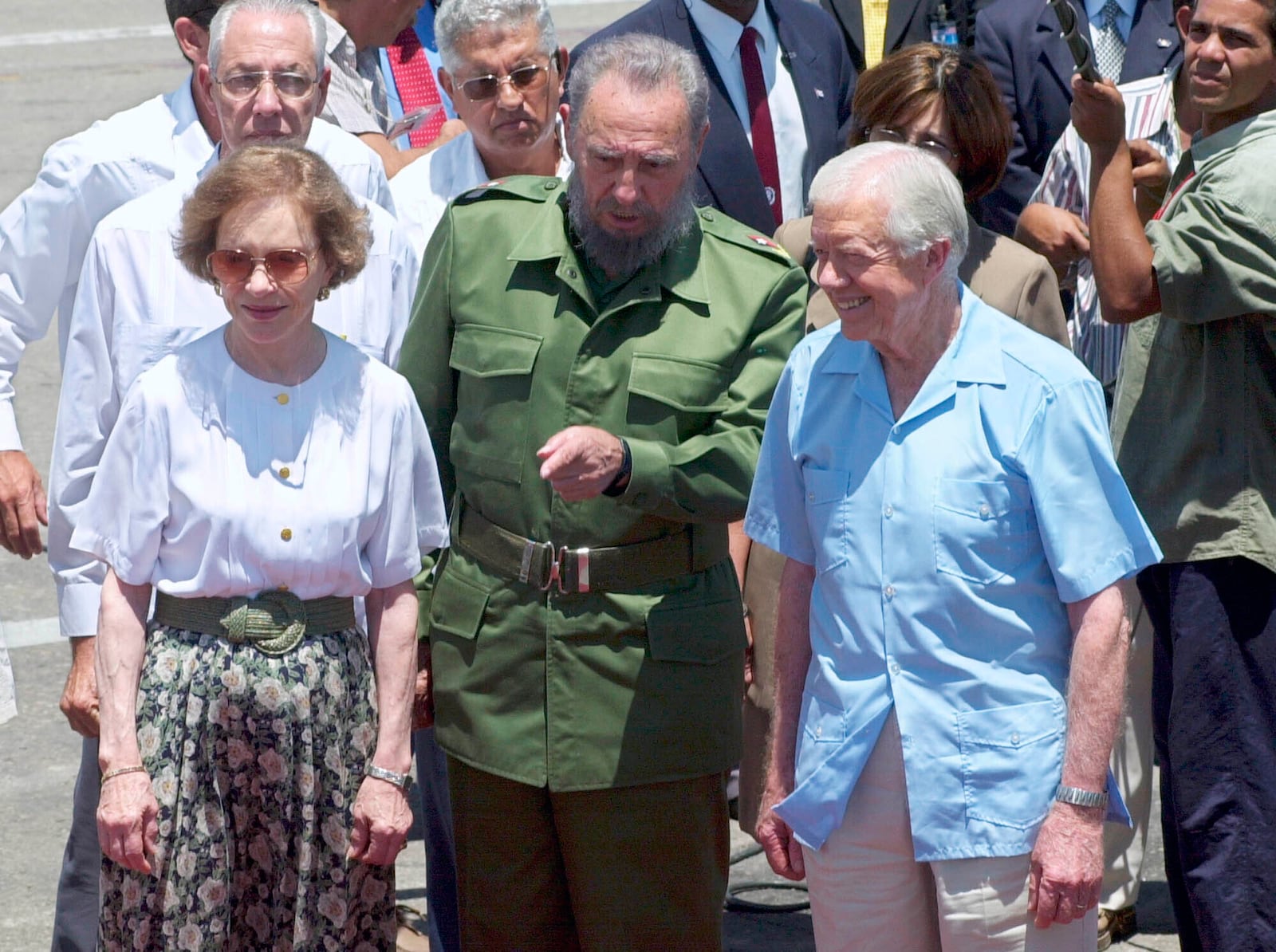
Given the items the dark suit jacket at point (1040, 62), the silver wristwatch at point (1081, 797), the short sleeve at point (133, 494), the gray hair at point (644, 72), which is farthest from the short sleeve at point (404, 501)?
the dark suit jacket at point (1040, 62)

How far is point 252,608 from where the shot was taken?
3.36m

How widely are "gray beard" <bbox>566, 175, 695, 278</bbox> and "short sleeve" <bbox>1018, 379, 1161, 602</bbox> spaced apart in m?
0.87

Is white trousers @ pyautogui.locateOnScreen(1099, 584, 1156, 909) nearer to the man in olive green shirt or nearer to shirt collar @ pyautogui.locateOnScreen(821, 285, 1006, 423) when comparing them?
the man in olive green shirt

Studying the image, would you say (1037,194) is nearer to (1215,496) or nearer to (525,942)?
(1215,496)

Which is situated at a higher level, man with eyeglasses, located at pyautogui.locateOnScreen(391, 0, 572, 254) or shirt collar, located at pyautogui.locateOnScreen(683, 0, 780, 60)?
shirt collar, located at pyautogui.locateOnScreen(683, 0, 780, 60)

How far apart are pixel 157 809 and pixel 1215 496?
7.23 feet

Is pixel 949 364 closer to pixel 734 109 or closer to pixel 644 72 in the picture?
pixel 644 72

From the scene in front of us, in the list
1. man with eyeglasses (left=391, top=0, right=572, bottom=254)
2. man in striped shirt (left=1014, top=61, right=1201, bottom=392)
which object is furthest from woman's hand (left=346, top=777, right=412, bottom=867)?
man in striped shirt (left=1014, top=61, right=1201, bottom=392)

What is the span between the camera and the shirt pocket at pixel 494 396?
3.65m

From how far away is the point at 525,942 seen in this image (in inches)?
150

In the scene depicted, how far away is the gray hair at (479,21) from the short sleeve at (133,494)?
159 centimetres

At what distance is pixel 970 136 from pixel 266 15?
1.55 m

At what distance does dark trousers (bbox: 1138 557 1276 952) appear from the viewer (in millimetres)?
3930

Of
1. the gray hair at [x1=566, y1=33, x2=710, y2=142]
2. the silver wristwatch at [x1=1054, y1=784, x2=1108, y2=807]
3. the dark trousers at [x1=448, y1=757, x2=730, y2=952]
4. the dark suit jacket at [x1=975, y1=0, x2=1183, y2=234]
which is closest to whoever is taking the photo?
the silver wristwatch at [x1=1054, y1=784, x2=1108, y2=807]
